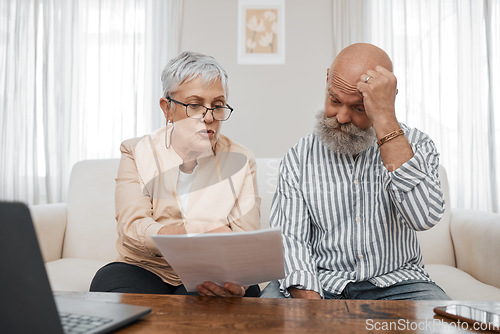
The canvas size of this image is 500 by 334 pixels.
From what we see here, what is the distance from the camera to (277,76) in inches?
140

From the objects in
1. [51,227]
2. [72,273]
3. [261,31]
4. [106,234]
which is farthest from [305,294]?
[261,31]

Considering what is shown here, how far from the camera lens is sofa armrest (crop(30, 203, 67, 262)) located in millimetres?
1859

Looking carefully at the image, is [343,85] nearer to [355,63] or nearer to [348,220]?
[355,63]

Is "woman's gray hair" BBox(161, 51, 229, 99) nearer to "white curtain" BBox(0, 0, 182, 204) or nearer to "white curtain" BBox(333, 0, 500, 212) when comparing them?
"white curtain" BBox(0, 0, 182, 204)

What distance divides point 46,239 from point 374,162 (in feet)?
4.87

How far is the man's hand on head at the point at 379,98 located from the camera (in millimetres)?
1191

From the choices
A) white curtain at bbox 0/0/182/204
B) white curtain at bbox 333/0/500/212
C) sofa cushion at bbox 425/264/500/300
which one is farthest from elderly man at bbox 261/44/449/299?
white curtain at bbox 0/0/182/204

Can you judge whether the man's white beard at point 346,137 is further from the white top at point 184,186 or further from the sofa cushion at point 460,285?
the sofa cushion at point 460,285

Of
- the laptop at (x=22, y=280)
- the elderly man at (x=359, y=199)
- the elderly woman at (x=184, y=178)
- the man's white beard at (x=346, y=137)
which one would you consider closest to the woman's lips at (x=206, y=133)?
the elderly woman at (x=184, y=178)

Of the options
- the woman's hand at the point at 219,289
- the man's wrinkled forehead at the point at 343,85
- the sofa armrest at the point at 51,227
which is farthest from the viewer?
the sofa armrest at the point at 51,227

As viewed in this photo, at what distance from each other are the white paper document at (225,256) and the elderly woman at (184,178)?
35 centimetres

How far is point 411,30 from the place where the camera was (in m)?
3.51

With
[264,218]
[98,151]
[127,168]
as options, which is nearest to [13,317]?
[127,168]

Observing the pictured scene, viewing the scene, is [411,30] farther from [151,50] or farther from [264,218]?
[264,218]
